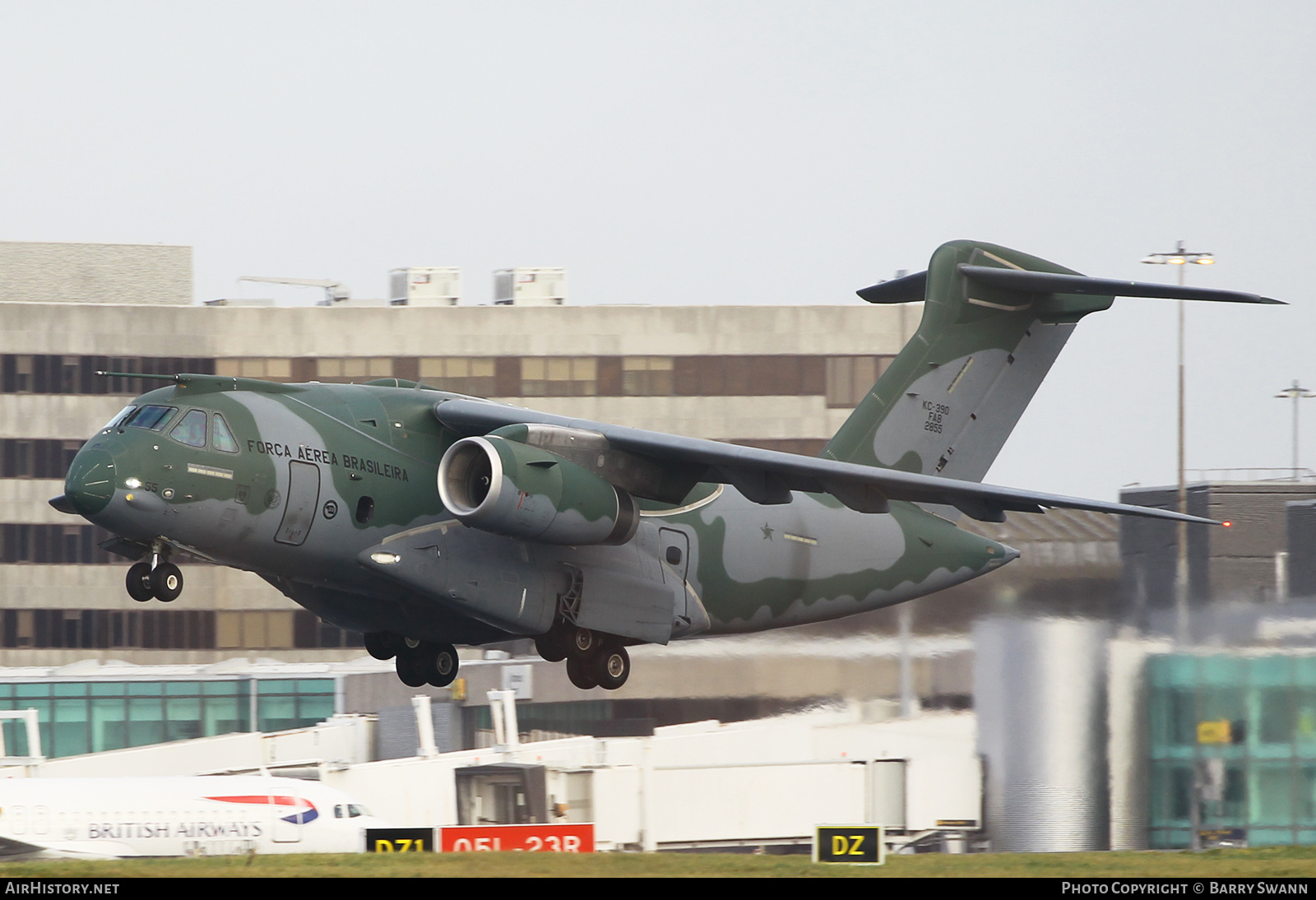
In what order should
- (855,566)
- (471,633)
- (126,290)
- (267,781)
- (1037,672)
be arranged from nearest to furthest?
1. (471,633)
2. (855,566)
3. (1037,672)
4. (267,781)
5. (126,290)

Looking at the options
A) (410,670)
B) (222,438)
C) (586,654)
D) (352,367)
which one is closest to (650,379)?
(352,367)

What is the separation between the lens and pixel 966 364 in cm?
2159

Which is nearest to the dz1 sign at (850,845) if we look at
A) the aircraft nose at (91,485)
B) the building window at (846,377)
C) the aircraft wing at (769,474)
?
the aircraft wing at (769,474)

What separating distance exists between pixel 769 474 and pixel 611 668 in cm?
282

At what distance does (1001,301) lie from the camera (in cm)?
2180

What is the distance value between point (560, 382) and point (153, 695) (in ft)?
47.0

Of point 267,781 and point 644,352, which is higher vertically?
point 644,352

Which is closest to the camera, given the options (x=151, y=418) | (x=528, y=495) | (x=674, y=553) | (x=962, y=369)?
(x=151, y=418)

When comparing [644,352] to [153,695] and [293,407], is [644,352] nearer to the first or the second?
[153,695]

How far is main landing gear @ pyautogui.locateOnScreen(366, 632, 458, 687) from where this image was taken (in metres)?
19.1

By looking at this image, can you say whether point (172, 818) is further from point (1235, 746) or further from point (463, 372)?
point (463, 372)

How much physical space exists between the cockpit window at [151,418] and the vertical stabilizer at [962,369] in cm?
861

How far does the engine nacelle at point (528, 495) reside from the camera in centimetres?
1625

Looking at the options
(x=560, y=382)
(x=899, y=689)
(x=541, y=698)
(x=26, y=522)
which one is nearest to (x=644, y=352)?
(x=560, y=382)
